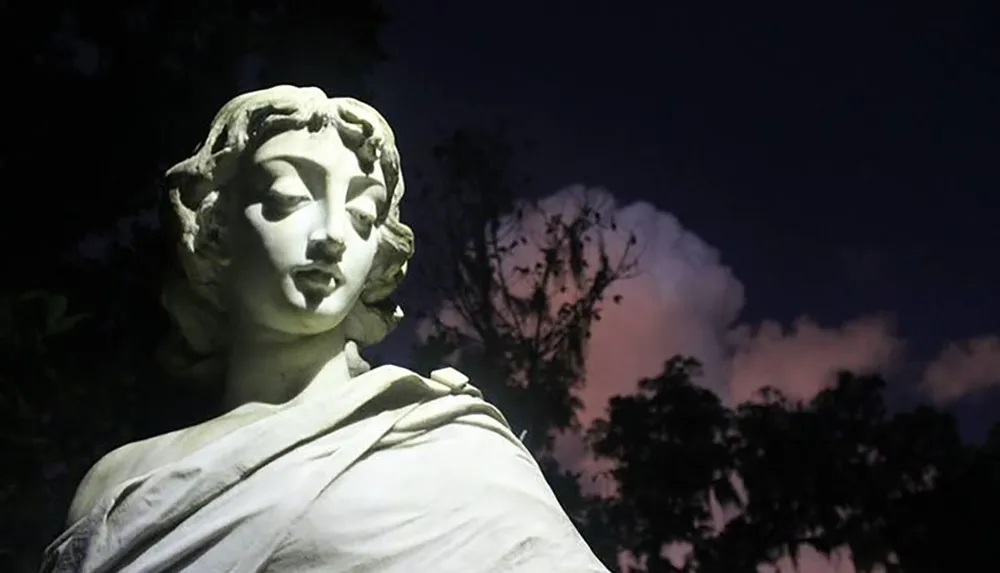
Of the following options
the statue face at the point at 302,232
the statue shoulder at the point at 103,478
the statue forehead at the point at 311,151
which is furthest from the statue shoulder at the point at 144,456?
the statue forehead at the point at 311,151

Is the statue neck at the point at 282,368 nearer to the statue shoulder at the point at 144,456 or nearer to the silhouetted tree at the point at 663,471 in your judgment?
the statue shoulder at the point at 144,456

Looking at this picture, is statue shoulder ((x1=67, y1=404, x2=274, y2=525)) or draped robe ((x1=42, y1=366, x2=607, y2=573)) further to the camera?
statue shoulder ((x1=67, y1=404, x2=274, y2=525))

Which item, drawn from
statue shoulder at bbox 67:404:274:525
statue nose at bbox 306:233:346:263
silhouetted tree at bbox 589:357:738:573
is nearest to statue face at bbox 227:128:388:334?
statue nose at bbox 306:233:346:263

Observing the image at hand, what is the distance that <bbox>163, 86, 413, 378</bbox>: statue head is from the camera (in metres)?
1.98

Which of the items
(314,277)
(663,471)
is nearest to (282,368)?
(314,277)

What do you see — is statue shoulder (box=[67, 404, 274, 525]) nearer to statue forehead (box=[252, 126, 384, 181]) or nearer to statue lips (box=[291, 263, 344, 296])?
statue lips (box=[291, 263, 344, 296])

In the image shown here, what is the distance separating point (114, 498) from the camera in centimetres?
178

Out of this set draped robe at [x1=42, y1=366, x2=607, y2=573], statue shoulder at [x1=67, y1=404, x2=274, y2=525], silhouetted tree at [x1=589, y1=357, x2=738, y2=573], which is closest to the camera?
draped robe at [x1=42, y1=366, x2=607, y2=573]

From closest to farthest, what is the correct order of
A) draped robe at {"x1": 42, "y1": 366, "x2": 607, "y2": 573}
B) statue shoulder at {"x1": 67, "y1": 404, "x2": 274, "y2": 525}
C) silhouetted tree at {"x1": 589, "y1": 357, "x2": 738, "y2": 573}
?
1. draped robe at {"x1": 42, "y1": 366, "x2": 607, "y2": 573}
2. statue shoulder at {"x1": 67, "y1": 404, "x2": 274, "y2": 525}
3. silhouetted tree at {"x1": 589, "y1": 357, "x2": 738, "y2": 573}

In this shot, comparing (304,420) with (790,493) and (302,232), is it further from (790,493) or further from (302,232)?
(790,493)

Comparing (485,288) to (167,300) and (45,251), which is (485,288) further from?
(167,300)

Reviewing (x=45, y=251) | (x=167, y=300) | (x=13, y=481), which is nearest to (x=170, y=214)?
(x=167, y=300)

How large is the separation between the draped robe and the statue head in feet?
0.63

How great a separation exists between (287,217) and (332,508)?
451mm
